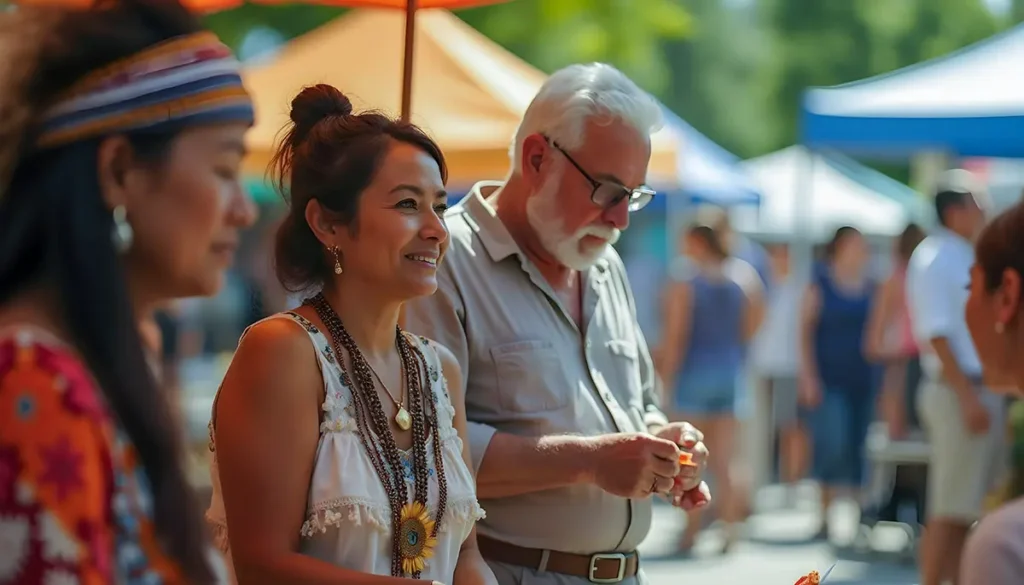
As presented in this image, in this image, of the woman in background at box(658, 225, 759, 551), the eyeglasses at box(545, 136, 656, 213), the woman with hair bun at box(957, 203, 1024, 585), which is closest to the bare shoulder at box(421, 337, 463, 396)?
the eyeglasses at box(545, 136, 656, 213)

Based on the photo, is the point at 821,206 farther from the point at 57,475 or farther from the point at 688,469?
the point at 57,475

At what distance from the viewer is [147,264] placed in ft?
5.23

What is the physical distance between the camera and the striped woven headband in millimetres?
1537

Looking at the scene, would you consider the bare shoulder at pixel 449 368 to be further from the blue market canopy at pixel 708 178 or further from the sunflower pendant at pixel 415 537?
the blue market canopy at pixel 708 178

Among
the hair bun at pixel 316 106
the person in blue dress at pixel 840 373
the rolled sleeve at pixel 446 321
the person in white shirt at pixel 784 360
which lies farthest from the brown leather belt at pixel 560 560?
the person in white shirt at pixel 784 360

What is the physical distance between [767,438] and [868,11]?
20516 mm

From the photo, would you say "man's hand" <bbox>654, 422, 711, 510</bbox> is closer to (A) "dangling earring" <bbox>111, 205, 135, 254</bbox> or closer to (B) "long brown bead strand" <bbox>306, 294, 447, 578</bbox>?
(B) "long brown bead strand" <bbox>306, 294, 447, 578</bbox>

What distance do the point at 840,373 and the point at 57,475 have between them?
8597mm

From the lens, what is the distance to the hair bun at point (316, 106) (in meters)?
2.73

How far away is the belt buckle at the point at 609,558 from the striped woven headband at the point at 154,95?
1794mm

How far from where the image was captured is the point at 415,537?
2.50 meters

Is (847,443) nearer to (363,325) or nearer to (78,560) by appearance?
(363,325)

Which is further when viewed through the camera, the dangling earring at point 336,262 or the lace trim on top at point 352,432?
the dangling earring at point 336,262

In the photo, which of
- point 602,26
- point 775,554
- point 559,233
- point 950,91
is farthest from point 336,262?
point 602,26
